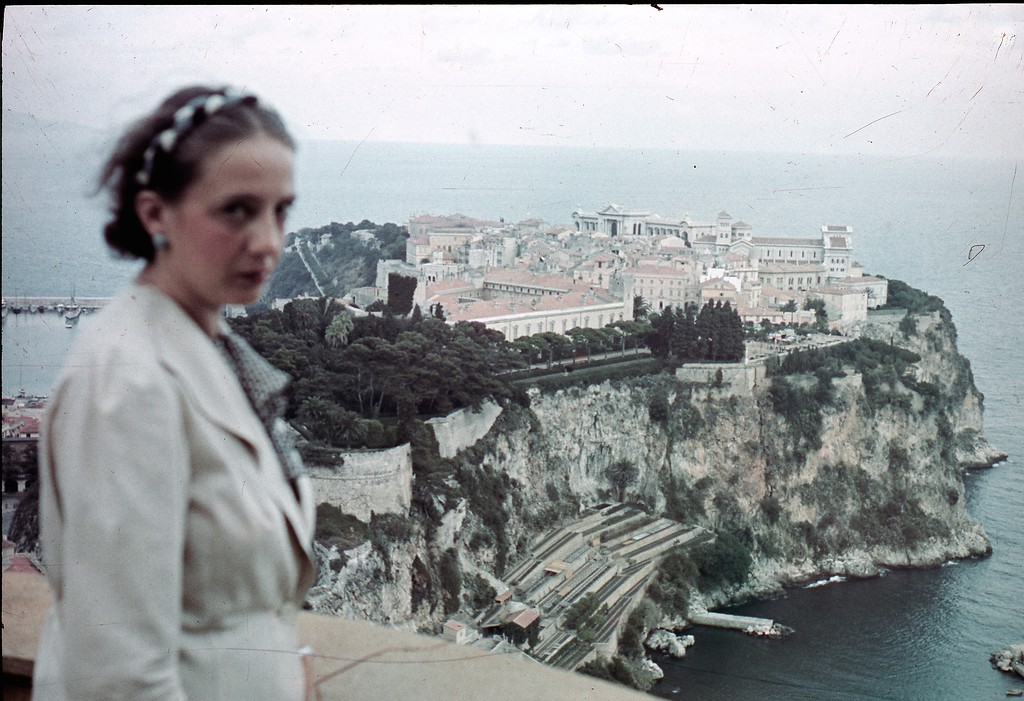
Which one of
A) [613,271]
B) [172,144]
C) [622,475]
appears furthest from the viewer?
[622,475]

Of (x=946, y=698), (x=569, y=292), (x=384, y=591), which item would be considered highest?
(x=569, y=292)

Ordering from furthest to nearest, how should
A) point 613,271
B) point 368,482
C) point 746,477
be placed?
point 746,477 < point 613,271 < point 368,482

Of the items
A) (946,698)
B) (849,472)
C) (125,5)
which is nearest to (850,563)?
(849,472)

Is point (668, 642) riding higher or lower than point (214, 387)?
lower

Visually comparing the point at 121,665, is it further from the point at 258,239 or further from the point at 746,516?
the point at 746,516

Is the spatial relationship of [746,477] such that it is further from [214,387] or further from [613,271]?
[214,387]

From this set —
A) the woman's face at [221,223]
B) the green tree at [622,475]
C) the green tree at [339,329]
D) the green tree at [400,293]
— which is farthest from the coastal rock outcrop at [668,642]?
the woman's face at [221,223]

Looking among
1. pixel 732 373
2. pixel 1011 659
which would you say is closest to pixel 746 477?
pixel 732 373
